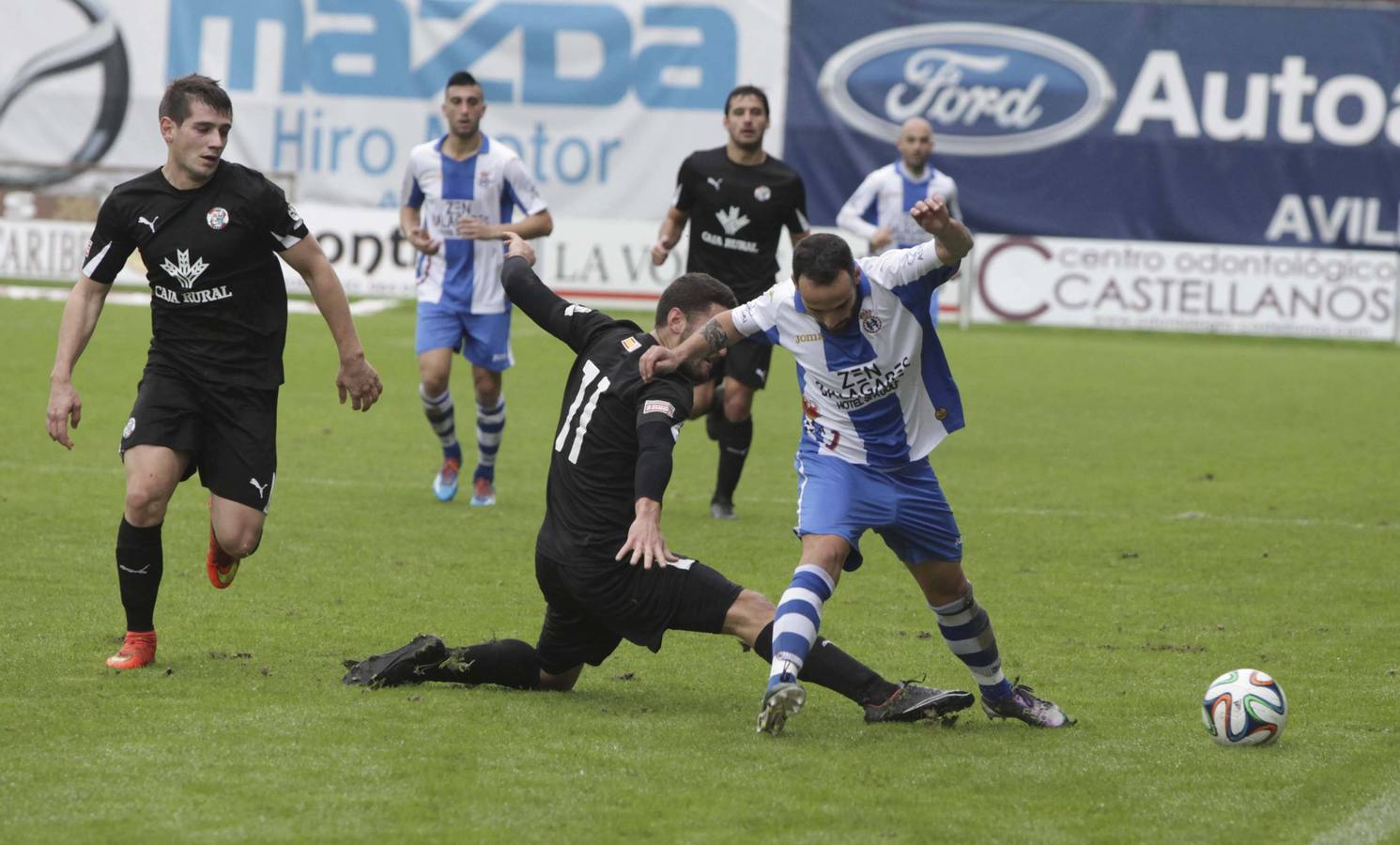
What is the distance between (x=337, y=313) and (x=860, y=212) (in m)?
8.50

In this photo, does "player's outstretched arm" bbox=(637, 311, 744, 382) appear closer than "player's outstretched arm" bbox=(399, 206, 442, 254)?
Yes

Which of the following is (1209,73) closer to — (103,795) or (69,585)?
(69,585)

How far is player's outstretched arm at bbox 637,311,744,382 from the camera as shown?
19.1ft

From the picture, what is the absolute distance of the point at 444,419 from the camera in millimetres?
11031

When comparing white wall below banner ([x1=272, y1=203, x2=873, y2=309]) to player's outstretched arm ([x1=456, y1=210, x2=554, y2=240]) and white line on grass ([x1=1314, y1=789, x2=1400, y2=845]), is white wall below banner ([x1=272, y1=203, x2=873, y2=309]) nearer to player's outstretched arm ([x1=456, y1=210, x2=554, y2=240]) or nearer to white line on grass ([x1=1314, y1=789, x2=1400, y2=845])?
player's outstretched arm ([x1=456, y1=210, x2=554, y2=240])

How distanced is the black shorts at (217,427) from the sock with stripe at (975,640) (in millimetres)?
2485

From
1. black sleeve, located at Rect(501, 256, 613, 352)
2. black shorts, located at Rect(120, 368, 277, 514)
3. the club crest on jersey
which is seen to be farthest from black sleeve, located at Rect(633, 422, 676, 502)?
the club crest on jersey

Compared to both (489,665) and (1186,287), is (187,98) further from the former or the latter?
(1186,287)

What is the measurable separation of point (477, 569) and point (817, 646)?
127 inches

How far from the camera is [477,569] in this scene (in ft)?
28.9

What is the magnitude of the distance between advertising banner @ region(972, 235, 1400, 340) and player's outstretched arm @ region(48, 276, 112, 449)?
61.2ft

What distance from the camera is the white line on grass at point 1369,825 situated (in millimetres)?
4809

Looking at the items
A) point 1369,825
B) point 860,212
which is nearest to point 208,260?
point 1369,825

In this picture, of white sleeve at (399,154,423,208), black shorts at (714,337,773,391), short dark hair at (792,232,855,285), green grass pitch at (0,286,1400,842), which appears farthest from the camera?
white sleeve at (399,154,423,208)
